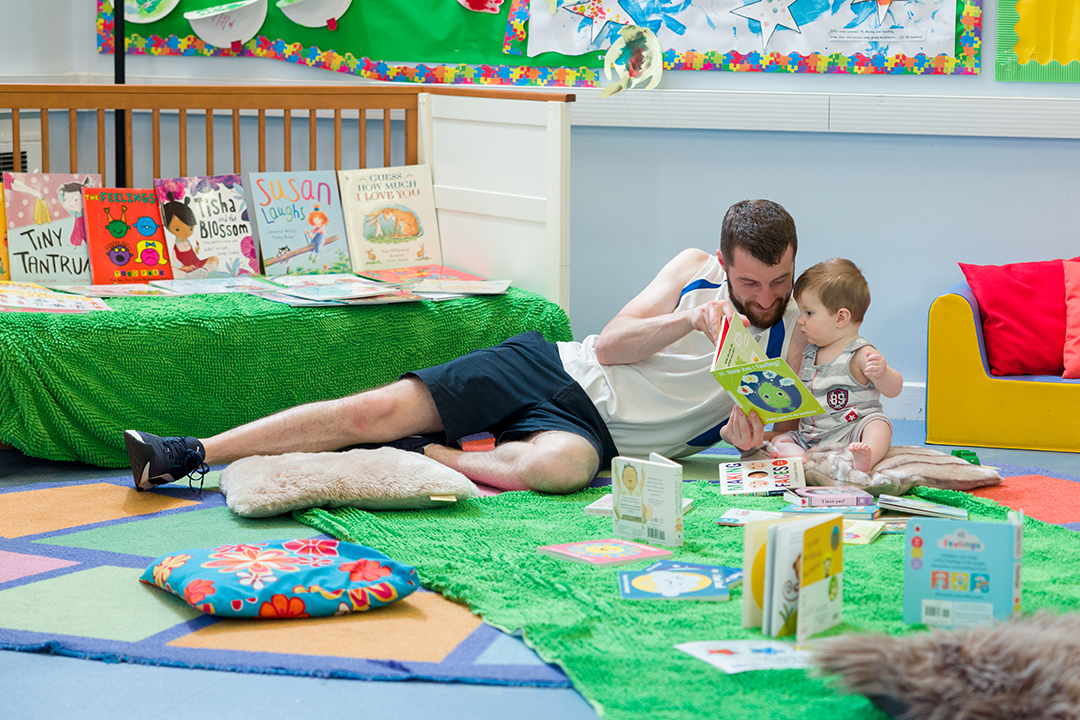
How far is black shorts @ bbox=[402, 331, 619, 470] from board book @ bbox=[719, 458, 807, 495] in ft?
0.90

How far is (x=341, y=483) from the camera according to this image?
2.10m

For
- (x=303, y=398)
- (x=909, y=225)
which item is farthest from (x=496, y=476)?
(x=909, y=225)

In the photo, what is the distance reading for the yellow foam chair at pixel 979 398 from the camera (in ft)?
9.49

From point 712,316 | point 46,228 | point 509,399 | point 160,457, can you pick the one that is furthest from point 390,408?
point 46,228

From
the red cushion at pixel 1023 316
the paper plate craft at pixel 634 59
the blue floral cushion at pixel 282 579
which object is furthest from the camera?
the paper plate craft at pixel 634 59

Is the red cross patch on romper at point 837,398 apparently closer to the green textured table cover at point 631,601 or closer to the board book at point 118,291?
the green textured table cover at point 631,601

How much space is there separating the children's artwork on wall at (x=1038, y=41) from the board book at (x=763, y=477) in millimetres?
1680

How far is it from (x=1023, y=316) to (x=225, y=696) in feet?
8.14

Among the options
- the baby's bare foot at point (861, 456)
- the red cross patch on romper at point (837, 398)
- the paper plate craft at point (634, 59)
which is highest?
the paper plate craft at point (634, 59)

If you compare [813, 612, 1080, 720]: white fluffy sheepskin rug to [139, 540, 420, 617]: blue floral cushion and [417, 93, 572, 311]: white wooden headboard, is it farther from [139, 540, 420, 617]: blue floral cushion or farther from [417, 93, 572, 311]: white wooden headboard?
[417, 93, 572, 311]: white wooden headboard

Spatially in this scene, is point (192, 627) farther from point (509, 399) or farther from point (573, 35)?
point (573, 35)

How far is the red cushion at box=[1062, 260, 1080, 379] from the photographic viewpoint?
2.93m

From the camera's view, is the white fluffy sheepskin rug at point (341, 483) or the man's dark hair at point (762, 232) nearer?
the white fluffy sheepskin rug at point (341, 483)

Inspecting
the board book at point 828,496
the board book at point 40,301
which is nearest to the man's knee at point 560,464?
the board book at point 828,496
